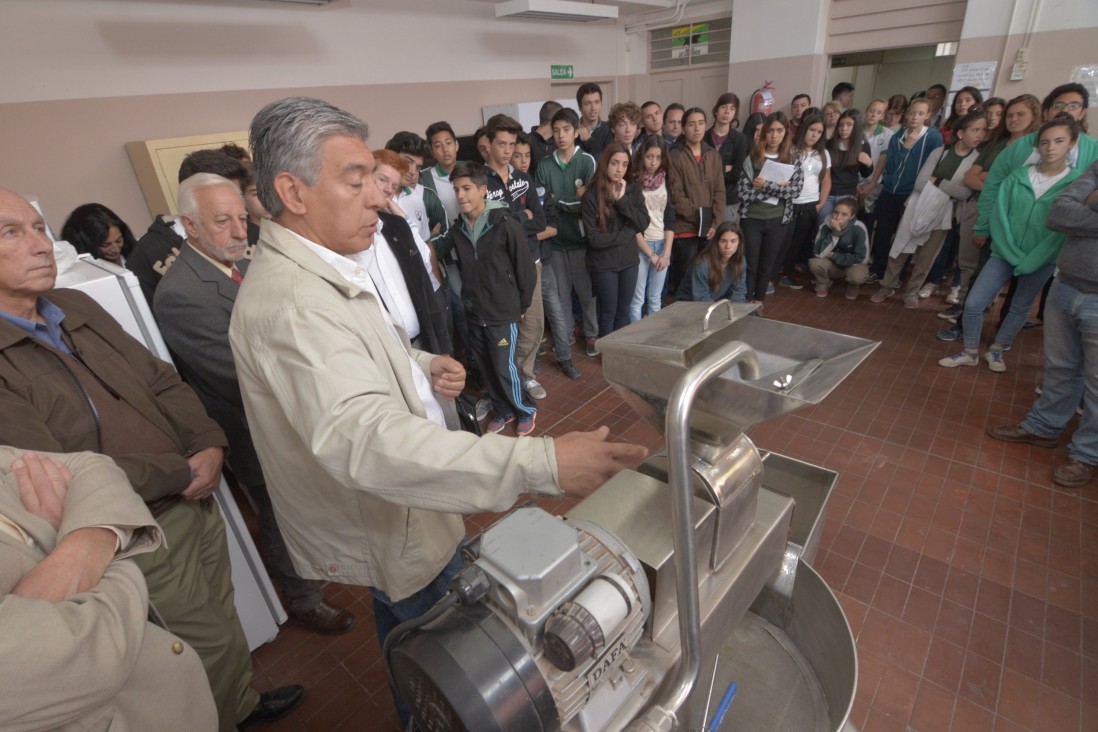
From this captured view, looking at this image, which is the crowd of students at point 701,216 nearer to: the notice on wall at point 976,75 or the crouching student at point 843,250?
the crouching student at point 843,250

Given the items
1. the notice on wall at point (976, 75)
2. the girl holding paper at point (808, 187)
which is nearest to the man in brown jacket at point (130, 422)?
the girl holding paper at point (808, 187)

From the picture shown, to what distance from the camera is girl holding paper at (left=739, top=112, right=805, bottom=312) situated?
4133 mm

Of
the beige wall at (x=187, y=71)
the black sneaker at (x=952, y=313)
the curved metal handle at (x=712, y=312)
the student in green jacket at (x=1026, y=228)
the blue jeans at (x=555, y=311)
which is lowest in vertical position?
the black sneaker at (x=952, y=313)

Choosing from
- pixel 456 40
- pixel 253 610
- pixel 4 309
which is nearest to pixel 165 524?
pixel 4 309

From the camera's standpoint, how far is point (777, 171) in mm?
4141

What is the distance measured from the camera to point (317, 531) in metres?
1.19

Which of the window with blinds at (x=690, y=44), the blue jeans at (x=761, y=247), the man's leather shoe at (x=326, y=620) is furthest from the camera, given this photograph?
the window with blinds at (x=690, y=44)

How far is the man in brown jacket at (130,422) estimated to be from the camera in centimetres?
117

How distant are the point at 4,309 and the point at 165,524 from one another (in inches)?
23.9

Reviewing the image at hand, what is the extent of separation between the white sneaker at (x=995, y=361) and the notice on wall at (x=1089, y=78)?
122 inches

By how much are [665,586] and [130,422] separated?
1.36 metres

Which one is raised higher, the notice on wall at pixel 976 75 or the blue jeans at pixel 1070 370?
the notice on wall at pixel 976 75

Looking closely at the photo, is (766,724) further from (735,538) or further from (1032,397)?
(1032,397)

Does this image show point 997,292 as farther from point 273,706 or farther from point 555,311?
point 273,706
